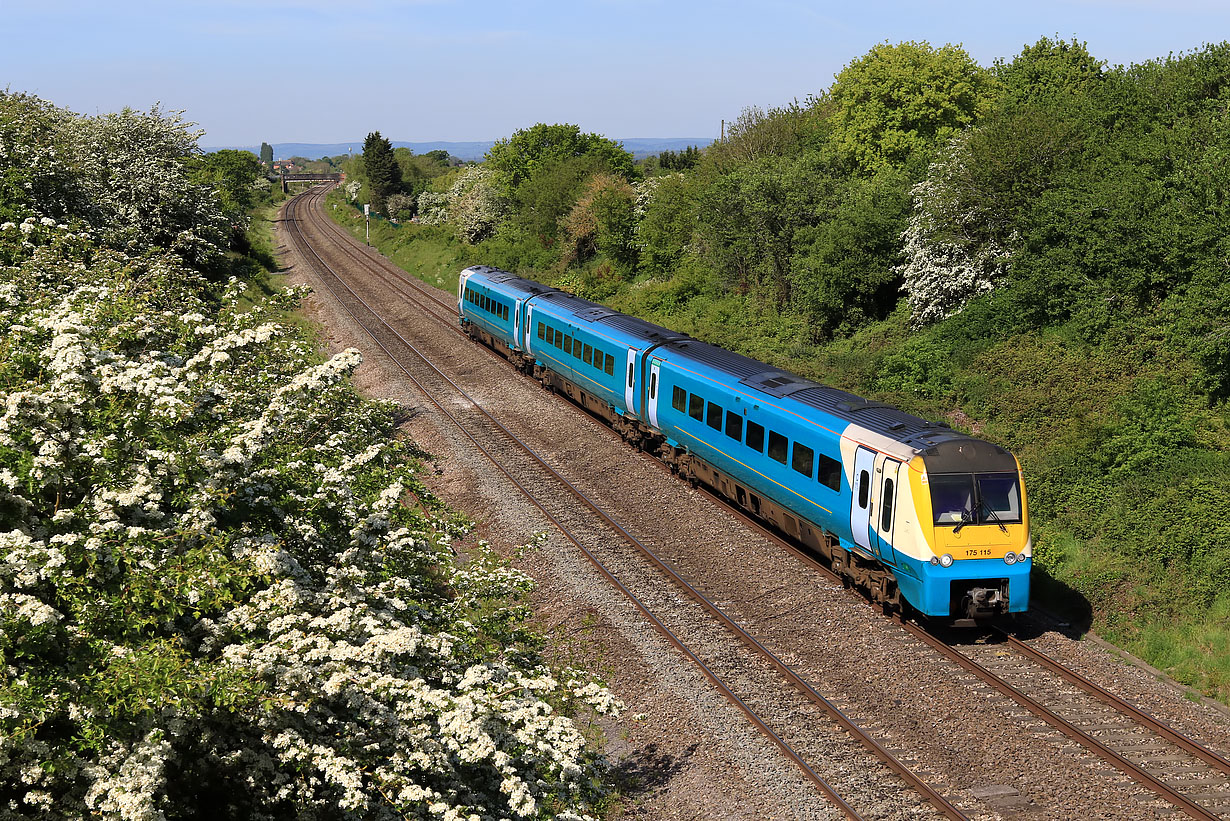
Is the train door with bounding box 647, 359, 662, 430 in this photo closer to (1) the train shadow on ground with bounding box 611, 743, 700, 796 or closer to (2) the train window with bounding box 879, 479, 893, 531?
(2) the train window with bounding box 879, 479, 893, 531

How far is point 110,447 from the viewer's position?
24.9 ft

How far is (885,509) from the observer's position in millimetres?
15375

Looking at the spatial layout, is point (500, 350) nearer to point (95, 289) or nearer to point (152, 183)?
point (152, 183)

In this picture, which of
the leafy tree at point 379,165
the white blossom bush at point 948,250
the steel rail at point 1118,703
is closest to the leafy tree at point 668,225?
the white blossom bush at point 948,250

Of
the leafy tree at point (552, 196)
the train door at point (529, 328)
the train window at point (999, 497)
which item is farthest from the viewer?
the leafy tree at point (552, 196)

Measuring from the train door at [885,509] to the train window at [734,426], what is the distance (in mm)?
4461

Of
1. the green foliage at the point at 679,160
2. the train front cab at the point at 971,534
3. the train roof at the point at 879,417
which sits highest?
the green foliage at the point at 679,160

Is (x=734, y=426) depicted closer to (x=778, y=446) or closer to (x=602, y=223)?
(x=778, y=446)

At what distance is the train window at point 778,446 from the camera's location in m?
18.2

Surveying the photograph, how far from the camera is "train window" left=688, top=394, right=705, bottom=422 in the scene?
69.8 ft

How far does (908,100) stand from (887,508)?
3126 centimetres

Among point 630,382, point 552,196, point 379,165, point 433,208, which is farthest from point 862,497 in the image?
point 379,165

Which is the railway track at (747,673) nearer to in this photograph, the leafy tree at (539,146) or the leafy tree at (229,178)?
the leafy tree at (229,178)

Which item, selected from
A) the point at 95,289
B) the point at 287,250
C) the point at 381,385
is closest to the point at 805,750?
the point at 95,289
